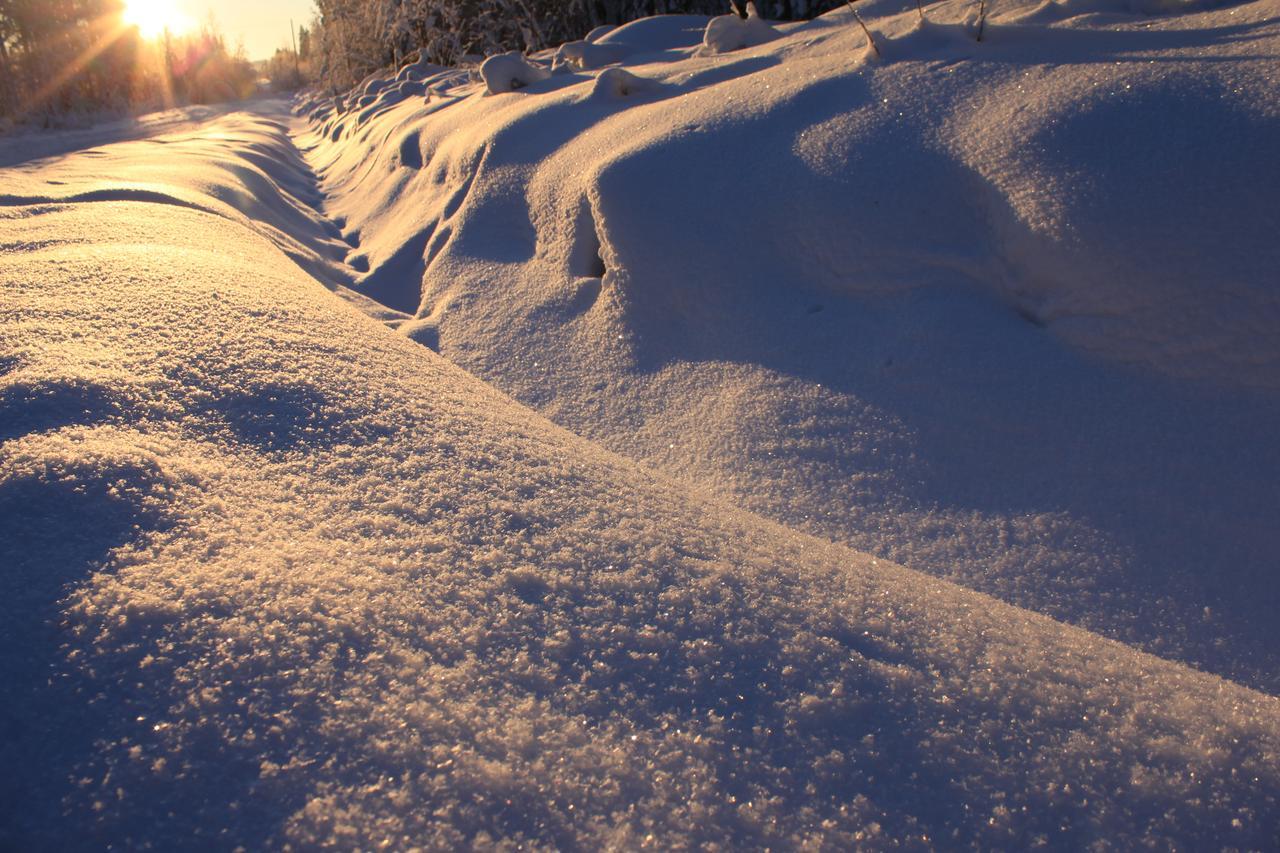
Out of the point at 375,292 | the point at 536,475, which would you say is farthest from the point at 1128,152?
the point at 375,292

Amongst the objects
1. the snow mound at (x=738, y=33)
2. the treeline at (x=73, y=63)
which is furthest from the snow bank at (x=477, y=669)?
the treeline at (x=73, y=63)

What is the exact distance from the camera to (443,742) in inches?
21.0

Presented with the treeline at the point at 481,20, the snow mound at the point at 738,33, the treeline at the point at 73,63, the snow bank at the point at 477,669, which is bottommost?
the snow bank at the point at 477,669

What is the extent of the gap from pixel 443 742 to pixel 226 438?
1.76 ft

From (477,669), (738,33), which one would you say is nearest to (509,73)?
(738,33)

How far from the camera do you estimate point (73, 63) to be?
12.6 meters

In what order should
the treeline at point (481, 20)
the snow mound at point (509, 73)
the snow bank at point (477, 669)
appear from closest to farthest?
the snow bank at point (477, 669)
the snow mound at point (509, 73)
the treeline at point (481, 20)

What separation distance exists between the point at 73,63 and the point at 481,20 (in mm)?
10320

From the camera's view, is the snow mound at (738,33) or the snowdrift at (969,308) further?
the snow mound at (738,33)

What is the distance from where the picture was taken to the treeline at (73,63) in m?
11.4

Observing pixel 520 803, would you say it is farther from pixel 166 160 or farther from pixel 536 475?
pixel 166 160

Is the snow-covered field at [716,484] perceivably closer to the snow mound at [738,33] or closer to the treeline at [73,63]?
the snow mound at [738,33]

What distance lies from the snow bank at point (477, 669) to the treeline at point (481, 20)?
14.6ft

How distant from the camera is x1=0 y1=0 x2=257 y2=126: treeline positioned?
11.4 m
